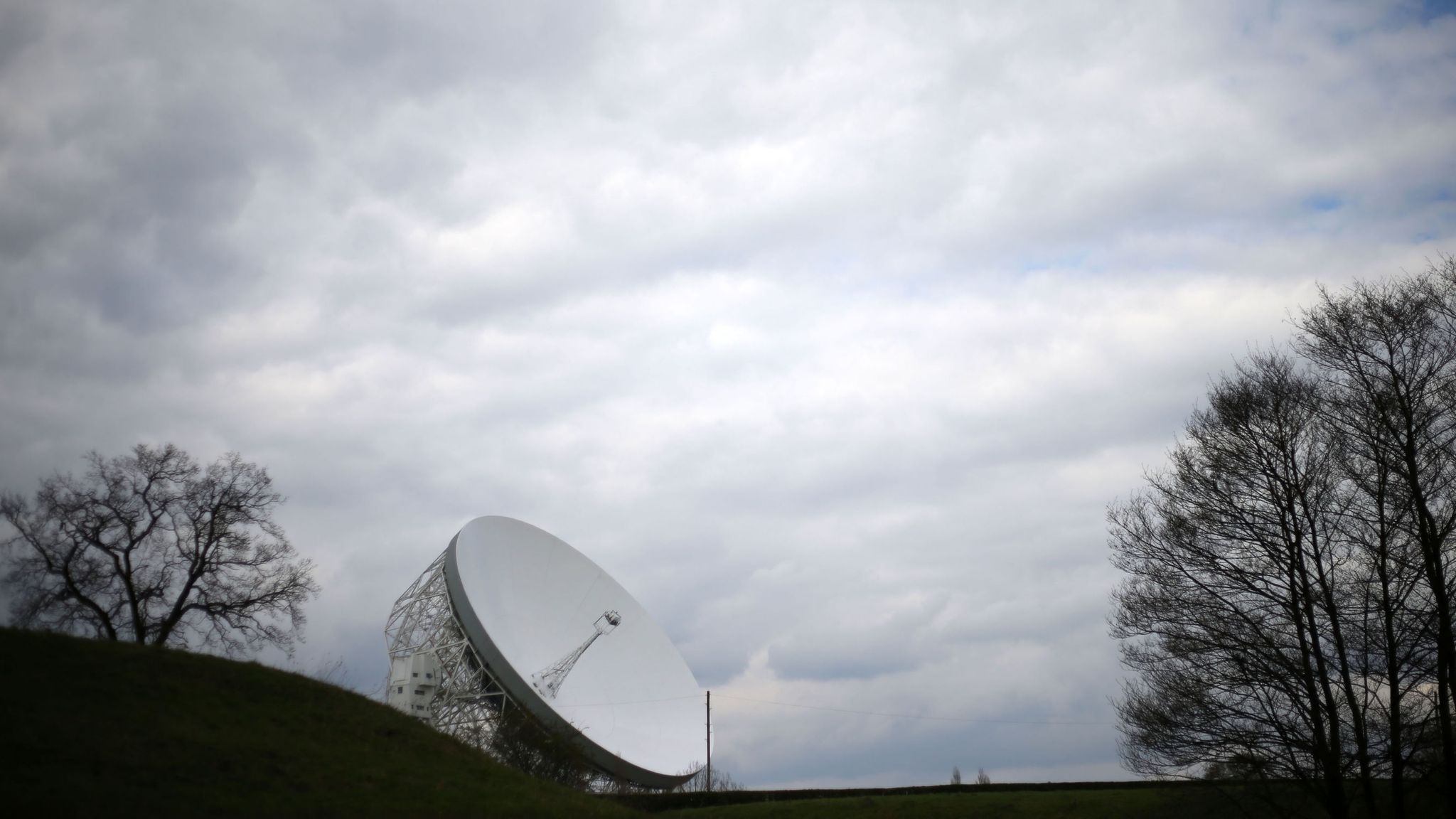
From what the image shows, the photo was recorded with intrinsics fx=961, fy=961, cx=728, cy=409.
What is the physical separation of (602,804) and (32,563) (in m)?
25.0

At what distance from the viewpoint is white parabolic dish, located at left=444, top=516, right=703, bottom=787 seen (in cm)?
3506

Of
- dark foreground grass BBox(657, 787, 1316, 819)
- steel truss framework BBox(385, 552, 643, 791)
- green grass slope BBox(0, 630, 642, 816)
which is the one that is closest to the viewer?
green grass slope BBox(0, 630, 642, 816)

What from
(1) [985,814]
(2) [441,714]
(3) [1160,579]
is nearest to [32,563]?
(2) [441,714]

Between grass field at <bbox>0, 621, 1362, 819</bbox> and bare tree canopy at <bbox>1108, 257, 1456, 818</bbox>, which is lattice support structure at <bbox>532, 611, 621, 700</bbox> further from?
bare tree canopy at <bbox>1108, 257, 1456, 818</bbox>

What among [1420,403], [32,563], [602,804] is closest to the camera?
[1420,403]

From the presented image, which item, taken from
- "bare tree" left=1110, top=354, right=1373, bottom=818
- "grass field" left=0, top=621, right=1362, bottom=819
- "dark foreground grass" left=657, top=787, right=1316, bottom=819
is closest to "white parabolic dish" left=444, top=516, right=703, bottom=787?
"dark foreground grass" left=657, top=787, right=1316, bottom=819

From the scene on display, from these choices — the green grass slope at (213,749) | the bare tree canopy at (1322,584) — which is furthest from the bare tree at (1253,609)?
the green grass slope at (213,749)

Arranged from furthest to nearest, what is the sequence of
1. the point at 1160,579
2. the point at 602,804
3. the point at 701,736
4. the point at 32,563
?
the point at 701,736 < the point at 32,563 < the point at 602,804 < the point at 1160,579

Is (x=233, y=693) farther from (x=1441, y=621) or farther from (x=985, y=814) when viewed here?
(x=1441, y=621)

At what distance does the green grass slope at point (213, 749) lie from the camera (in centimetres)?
1758

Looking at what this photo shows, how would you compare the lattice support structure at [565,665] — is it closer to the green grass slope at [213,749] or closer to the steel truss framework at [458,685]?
the steel truss framework at [458,685]

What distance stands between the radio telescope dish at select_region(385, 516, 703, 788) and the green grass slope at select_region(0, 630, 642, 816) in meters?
7.04

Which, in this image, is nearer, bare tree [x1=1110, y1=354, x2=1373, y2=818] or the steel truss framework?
bare tree [x1=1110, y1=354, x2=1373, y2=818]

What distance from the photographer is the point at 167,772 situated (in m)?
18.7
